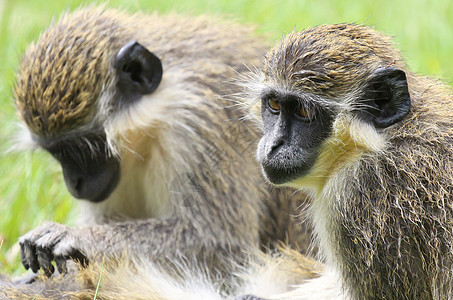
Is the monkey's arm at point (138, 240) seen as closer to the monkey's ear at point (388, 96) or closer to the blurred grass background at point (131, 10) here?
the blurred grass background at point (131, 10)

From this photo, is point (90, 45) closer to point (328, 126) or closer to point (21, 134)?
point (21, 134)

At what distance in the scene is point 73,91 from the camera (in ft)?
17.7

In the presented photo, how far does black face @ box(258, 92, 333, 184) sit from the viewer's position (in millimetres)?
4199

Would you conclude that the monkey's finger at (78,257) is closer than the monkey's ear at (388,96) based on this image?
No

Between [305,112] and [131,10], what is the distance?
154 inches

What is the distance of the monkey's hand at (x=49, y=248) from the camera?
16.9ft

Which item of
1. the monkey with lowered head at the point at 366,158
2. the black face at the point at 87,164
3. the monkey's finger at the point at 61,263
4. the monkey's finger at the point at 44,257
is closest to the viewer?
the monkey with lowered head at the point at 366,158

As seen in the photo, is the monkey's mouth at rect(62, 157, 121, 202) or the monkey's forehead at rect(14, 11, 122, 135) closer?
the monkey's forehead at rect(14, 11, 122, 135)

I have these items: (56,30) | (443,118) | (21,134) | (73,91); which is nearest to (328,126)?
(443,118)

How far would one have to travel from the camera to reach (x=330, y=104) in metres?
4.20

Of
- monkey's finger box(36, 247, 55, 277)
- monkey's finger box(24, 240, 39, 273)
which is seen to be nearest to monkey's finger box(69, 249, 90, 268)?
monkey's finger box(36, 247, 55, 277)

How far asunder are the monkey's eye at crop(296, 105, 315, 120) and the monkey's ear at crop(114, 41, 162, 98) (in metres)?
1.67

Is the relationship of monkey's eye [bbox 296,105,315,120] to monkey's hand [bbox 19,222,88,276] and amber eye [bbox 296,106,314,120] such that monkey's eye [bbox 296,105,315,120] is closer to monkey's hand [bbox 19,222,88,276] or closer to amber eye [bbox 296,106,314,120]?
amber eye [bbox 296,106,314,120]

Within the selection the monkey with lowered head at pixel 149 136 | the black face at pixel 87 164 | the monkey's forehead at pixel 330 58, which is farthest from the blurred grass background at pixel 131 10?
the monkey's forehead at pixel 330 58
